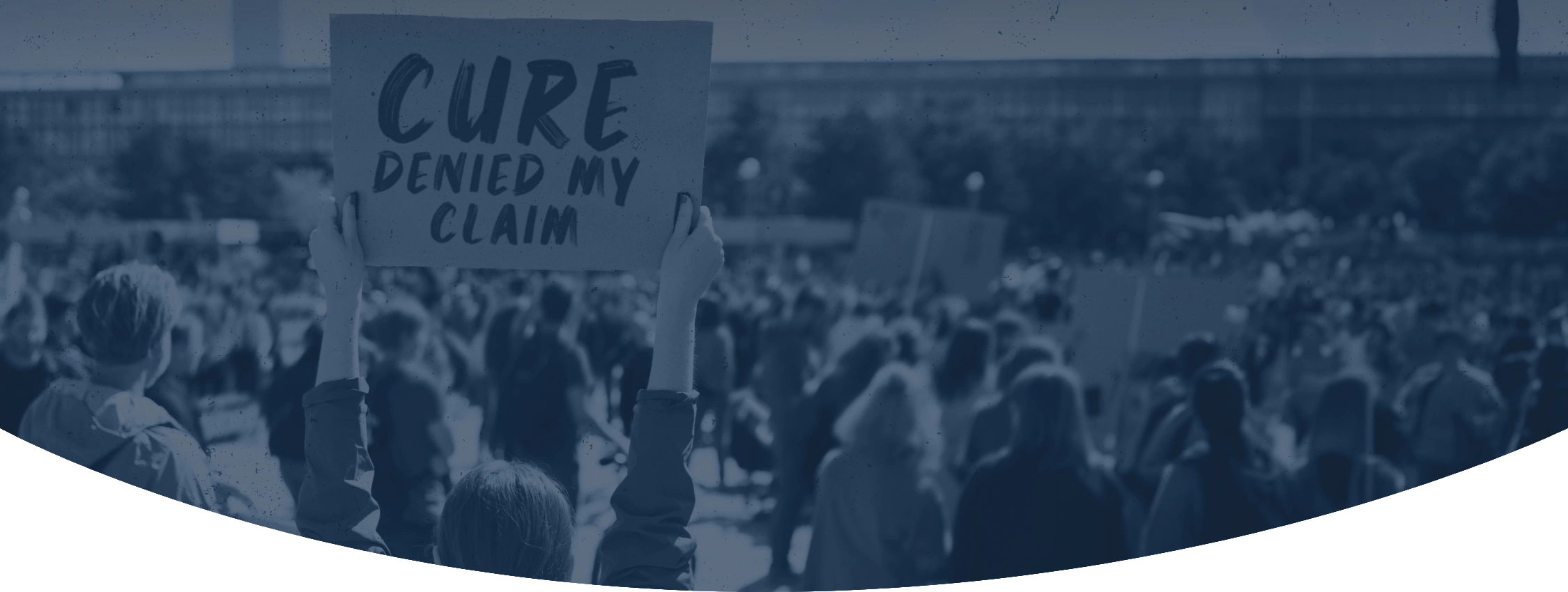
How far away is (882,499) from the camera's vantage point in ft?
6.81

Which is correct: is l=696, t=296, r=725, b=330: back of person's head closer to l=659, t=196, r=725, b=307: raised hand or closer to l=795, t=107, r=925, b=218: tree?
l=659, t=196, r=725, b=307: raised hand

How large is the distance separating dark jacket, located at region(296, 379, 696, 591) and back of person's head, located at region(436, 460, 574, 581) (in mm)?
89

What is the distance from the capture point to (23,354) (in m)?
2.79

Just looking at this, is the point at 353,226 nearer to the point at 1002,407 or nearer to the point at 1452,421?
the point at 1002,407

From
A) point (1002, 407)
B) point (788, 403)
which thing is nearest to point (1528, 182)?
point (788, 403)

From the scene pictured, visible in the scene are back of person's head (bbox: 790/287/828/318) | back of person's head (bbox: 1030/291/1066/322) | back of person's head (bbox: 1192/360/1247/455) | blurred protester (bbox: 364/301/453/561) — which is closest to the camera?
back of person's head (bbox: 1192/360/1247/455)

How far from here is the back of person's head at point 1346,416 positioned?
238 cm

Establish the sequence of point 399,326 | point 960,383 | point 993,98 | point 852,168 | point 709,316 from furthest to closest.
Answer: point 993,98 → point 852,168 → point 709,316 → point 399,326 → point 960,383

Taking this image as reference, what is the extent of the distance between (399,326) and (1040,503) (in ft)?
6.96

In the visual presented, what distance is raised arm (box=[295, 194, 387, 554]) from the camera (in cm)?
146

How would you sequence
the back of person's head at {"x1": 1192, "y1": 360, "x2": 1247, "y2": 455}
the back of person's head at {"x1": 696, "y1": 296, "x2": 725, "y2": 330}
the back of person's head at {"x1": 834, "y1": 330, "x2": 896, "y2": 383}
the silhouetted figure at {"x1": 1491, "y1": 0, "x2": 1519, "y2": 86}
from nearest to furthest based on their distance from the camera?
1. the silhouetted figure at {"x1": 1491, "y1": 0, "x2": 1519, "y2": 86}
2. the back of person's head at {"x1": 1192, "y1": 360, "x2": 1247, "y2": 455}
3. the back of person's head at {"x1": 834, "y1": 330, "x2": 896, "y2": 383}
4. the back of person's head at {"x1": 696, "y1": 296, "x2": 725, "y2": 330}

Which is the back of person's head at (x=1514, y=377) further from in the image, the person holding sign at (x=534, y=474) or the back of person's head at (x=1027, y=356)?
the person holding sign at (x=534, y=474)

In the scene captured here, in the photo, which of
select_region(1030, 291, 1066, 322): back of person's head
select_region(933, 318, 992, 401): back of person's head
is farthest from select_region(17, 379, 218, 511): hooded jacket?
select_region(1030, 291, 1066, 322): back of person's head

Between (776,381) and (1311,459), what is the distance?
214cm
